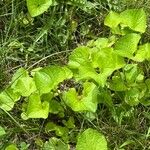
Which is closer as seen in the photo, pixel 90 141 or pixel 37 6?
pixel 90 141

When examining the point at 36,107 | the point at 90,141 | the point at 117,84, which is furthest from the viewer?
the point at 117,84

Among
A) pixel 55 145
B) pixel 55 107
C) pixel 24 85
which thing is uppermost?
pixel 24 85

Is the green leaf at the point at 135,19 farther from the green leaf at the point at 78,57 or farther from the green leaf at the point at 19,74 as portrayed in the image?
the green leaf at the point at 19,74

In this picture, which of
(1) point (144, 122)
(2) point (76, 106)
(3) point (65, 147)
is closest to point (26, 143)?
(3) point (65, 147)

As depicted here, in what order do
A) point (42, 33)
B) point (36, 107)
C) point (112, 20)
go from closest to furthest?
1. point (36, 107)
2. point (112, 20)
3. point (42, 33)

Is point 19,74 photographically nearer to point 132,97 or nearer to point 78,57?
point 78,57

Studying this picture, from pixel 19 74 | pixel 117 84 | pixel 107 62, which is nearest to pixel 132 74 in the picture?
pixel 117 84
